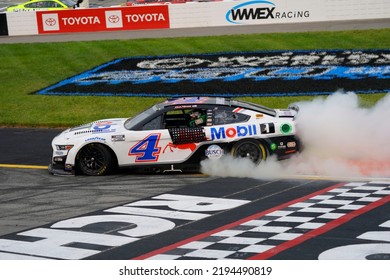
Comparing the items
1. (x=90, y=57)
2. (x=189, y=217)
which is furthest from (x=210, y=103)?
(x=90, y=57)

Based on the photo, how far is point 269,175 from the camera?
15461mm

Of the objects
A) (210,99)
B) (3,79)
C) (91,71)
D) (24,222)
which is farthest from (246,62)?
(24,222)

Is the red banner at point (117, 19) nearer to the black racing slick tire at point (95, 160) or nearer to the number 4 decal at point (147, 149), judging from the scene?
the black racing slick tire at point (95, 160)

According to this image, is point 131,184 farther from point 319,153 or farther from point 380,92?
point 380,92

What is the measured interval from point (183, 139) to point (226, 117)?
908 mm

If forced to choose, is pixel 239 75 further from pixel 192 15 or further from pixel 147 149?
pixel 147 149

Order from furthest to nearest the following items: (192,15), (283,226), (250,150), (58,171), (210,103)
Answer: (192,15) → (58,171) → (210,103) → (250,150) → (283,226)

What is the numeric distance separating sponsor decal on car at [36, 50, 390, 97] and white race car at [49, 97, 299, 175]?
8446 millimetres

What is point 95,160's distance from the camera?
53.0 ft

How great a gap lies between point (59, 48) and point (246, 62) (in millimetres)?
8918

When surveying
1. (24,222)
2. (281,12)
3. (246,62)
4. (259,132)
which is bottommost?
(24,222)

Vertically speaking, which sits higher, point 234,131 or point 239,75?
point 239,75

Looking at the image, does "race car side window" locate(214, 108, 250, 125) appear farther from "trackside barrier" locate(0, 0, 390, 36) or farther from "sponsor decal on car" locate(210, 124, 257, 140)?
"trackside barrier" locate(0, 0, 390, 36)

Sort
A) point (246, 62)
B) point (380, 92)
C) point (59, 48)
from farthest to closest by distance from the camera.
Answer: point (59, 48), point (246, 62), point (380, 92)
